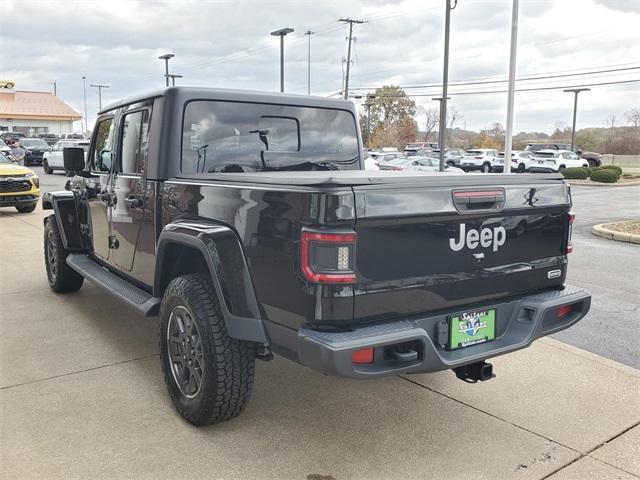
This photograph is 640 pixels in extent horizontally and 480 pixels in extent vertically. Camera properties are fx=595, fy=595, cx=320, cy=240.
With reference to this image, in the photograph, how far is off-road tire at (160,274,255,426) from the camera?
3213 millimetres

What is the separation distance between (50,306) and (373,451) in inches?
160

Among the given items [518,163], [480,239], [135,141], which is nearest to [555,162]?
[518,163]

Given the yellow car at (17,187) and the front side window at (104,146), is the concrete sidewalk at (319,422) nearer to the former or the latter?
the front side window at (104,146)

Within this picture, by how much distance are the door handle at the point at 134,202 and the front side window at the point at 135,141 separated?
0.20 metres

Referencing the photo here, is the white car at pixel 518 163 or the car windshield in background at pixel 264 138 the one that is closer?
the car windshield in background at pixel 264 138

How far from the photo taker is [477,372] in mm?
3445

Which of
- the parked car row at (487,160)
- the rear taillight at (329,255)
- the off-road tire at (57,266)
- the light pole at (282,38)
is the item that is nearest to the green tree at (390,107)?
the parked car row at (487,160)

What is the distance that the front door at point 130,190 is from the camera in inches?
166

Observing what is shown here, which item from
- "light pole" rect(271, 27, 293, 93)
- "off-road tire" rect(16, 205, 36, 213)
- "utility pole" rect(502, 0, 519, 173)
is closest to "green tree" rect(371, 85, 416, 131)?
"light pole" rect(271, 27, 293, 93)

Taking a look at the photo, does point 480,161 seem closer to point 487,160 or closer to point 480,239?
point 487,160

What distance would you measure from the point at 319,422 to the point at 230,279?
1087 millimetres

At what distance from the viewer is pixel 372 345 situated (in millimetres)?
2652

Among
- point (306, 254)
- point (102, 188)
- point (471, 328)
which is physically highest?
point (102, 188)

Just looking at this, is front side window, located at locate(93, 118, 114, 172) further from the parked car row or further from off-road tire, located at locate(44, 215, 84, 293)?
the parked car row
